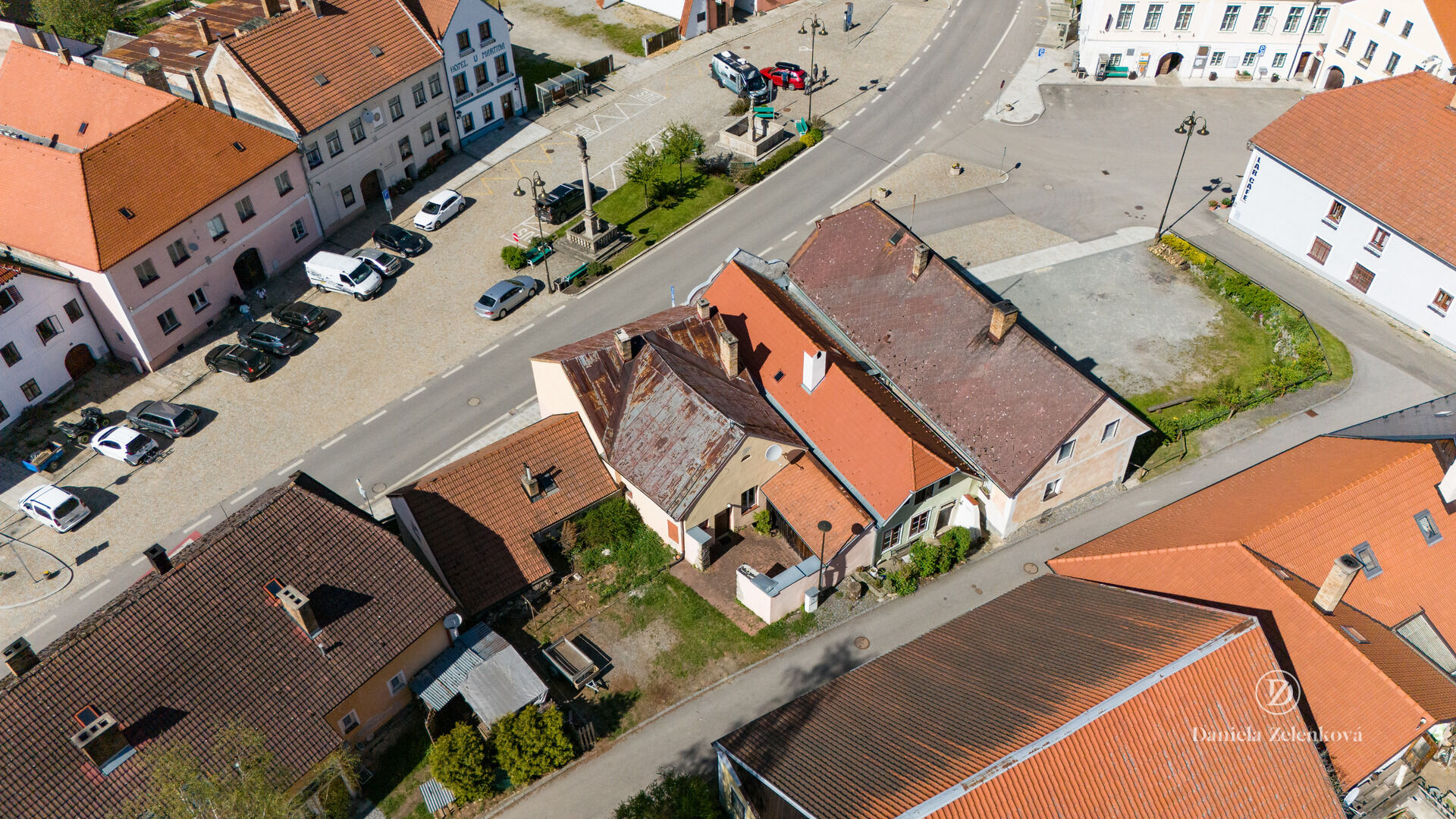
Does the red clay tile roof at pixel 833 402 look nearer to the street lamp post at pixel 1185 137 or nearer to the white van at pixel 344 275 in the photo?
the white van at pixel 344 275

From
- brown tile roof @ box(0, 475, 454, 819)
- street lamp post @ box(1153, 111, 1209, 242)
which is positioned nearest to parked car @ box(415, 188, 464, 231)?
brown tile roof @ box(0, 475, 454, 819)

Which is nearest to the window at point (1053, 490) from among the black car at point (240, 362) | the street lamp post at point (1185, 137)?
the street lamp post at point (1185, 137)

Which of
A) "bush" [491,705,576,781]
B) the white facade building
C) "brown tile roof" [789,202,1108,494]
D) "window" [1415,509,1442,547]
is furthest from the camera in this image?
the white facade building

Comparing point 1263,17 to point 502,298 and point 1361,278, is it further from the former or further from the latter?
point 502,298

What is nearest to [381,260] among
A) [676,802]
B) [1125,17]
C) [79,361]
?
[79,361]

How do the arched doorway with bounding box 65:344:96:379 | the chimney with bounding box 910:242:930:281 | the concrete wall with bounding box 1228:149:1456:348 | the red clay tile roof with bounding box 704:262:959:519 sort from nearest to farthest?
the red clay tile roof with bounding box 704:262:959:519 → the chimney with bounding box 910:242:930:281 → the arched doorway with bounding box 65:344:96:379 → the concrete wall with bounding box 1228:149:1456:348

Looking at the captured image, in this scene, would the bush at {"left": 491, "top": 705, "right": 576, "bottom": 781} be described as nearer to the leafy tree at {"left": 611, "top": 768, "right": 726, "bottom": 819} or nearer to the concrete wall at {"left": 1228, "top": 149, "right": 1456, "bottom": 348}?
the leafy tree at {"left": 611, "top": 768, "right": 726, "bottom": 819}
